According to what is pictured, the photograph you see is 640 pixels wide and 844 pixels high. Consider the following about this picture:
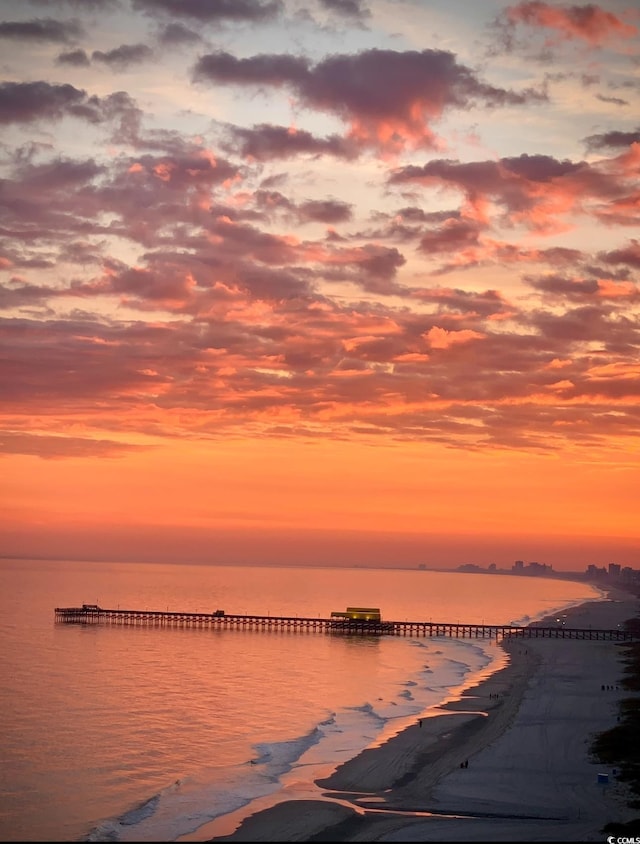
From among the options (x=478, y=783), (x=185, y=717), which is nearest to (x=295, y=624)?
(x=185, y=717)

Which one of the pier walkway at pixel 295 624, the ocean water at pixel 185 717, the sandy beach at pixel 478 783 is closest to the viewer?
the sandy beach at pixel 478 783

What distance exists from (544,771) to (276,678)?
41.9 meters

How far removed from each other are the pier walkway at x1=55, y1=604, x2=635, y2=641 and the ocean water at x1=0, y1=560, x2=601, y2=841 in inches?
332

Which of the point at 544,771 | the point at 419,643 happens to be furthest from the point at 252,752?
the point at 419,643

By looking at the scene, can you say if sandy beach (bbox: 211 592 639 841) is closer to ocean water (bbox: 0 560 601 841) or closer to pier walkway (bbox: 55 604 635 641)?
ocean water (bbox: 0 560 601 841)

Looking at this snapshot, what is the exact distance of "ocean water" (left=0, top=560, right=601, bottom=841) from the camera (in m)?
40.6

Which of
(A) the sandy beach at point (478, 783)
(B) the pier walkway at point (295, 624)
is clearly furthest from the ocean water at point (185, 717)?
(B) the pier walkway at point (295, 624)

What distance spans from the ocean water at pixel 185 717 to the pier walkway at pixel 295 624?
27.7 ft

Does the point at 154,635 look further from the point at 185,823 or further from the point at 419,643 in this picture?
the point at 185,823

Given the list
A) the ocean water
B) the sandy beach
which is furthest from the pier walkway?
the sandy beach

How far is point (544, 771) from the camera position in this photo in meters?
46.8

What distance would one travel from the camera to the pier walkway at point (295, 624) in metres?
134

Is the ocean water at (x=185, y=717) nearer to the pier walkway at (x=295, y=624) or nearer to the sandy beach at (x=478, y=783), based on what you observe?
the sandy beach at (x=478, y=783)

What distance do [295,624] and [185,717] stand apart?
74.2 metres
